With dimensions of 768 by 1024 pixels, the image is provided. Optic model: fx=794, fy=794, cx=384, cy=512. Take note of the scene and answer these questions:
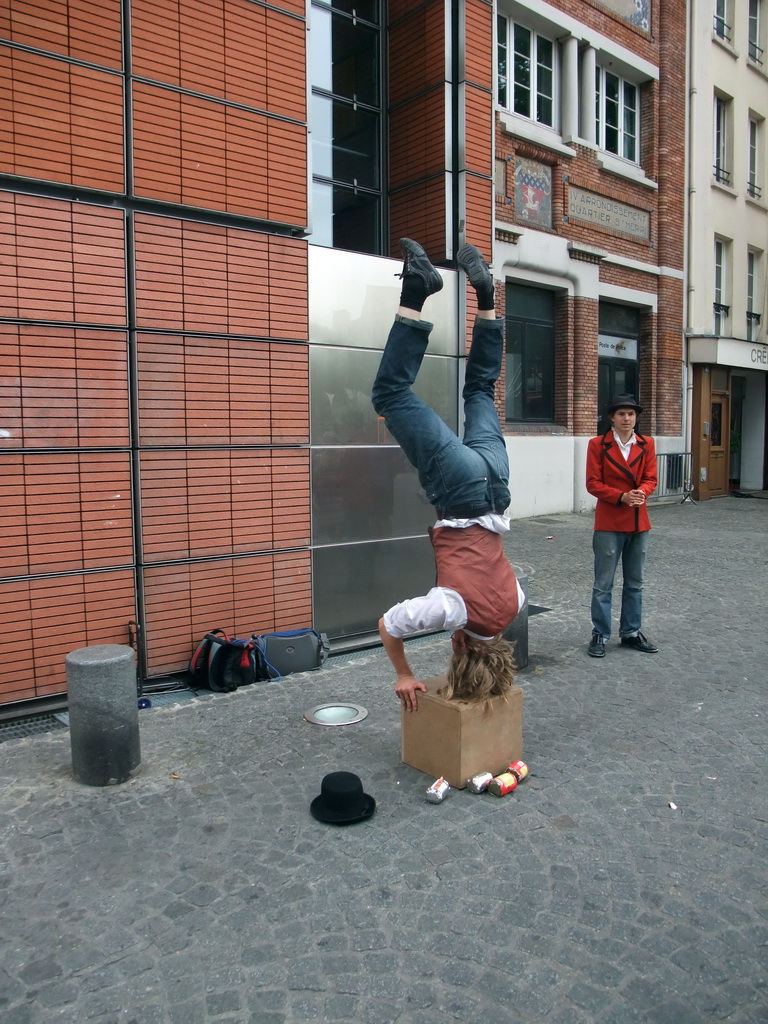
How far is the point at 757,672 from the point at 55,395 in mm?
5411

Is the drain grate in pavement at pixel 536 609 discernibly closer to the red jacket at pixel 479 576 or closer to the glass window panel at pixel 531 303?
the red jacket at pixel 479 576

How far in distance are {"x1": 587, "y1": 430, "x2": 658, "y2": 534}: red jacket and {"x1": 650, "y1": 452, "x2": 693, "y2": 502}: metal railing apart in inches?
480

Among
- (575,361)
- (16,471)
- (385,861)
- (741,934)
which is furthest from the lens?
(575,361)

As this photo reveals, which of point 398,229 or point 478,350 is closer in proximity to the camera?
point 478,350

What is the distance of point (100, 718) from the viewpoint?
4148mm

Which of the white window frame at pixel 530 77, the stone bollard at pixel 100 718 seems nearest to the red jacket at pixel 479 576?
the stone bollard at pixel 100 718

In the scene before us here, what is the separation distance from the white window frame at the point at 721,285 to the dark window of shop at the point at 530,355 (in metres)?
6.23

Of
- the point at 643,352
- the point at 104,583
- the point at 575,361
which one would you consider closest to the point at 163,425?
the point at 104,583

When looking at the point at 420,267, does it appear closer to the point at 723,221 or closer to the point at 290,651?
the point at 290,651

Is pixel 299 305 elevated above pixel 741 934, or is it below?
above

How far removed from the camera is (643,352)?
59.7 feet

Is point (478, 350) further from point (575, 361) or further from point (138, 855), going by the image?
point (575, 361)

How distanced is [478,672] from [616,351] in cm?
1496

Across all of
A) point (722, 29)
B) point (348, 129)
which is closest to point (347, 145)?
point (348, 129)
